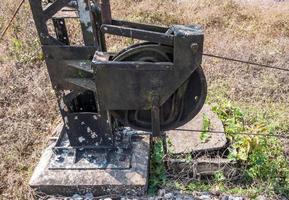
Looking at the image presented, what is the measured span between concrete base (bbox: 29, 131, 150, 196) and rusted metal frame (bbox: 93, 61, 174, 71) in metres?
1.05

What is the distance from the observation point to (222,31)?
6449 millimetres

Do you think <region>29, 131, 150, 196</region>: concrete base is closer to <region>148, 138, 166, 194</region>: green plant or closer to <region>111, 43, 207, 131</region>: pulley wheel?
<region>148, 138, 166, 194</region>: green plant

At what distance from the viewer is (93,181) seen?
3.14 meters

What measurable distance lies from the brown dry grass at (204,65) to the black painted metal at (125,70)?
1.08m

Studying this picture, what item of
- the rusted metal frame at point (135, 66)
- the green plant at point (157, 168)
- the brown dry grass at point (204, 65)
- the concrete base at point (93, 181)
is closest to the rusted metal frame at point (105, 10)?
the rusted metal frame at point (135, 66)

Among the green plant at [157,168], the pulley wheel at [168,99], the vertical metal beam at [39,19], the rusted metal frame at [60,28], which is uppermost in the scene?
the vertical metal beam at [39,19]

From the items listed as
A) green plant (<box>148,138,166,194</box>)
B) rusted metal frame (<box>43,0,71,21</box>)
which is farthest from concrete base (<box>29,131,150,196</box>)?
rusted metal frame (<box>43,0,71,21</box>)

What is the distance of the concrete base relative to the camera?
3.12 meters

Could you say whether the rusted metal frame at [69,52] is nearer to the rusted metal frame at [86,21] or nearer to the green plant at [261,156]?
the rusted metal frame at [86,21]

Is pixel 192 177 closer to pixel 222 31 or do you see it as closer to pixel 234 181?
pixel 234 181

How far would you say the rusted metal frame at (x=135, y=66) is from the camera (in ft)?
8.89

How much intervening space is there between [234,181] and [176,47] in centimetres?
168

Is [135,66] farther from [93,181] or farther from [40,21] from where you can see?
[93,181]

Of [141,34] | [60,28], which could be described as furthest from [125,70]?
[60,28]
